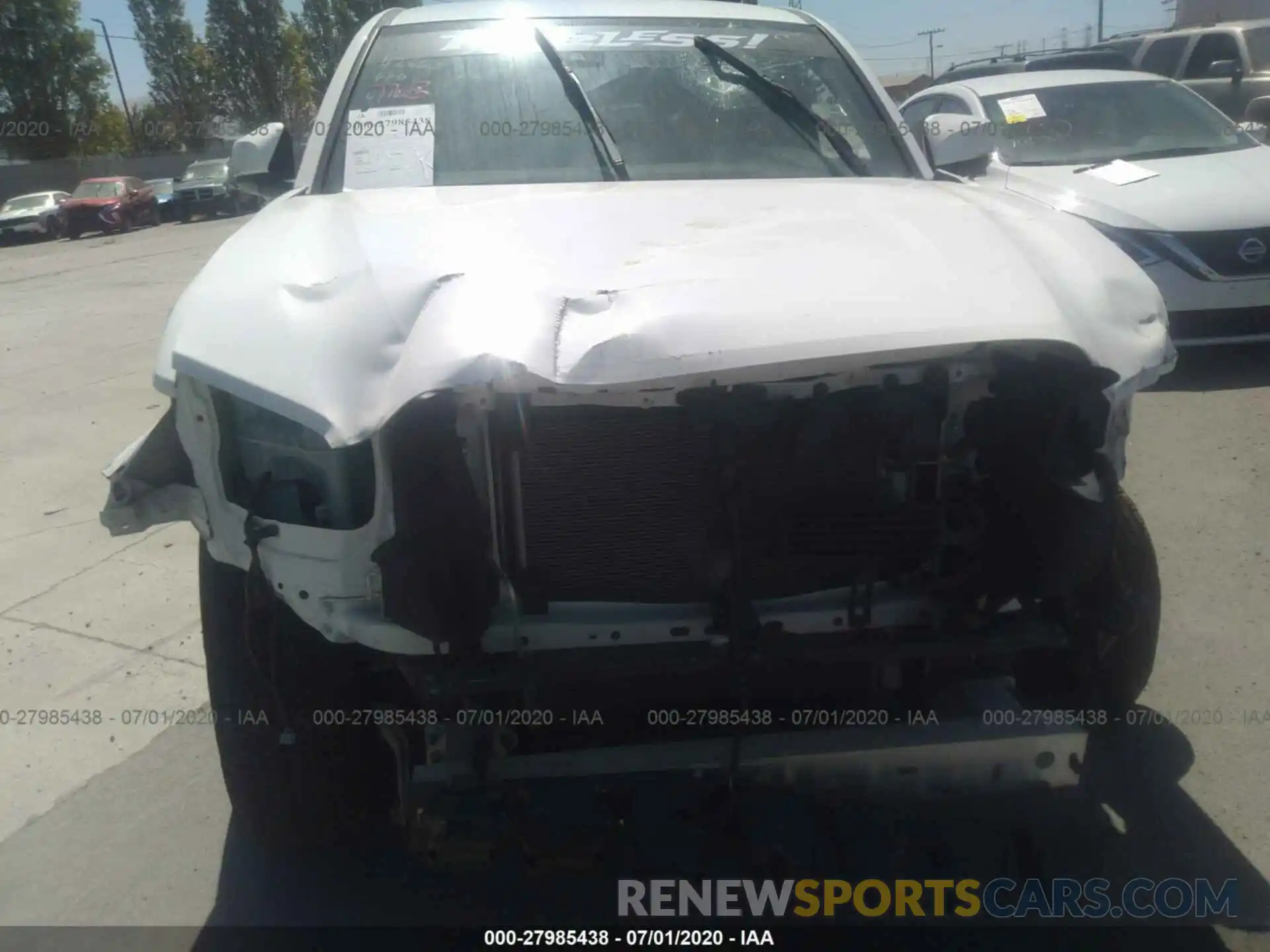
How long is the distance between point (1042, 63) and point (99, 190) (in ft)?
70.6

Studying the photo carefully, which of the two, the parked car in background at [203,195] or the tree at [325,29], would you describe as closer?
the parked car in background at [203,195]

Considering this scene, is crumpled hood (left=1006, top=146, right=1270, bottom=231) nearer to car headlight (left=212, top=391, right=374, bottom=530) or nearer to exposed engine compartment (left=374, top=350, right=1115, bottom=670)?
exposed engine compartment (left=374, top=350, right=1115, bottom=670)

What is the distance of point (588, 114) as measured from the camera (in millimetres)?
3246

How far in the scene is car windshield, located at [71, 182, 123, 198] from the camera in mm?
25859

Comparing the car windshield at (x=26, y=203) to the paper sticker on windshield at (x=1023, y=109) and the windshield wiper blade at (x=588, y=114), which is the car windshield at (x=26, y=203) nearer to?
the paper sticker on windshield at (x=1023, y=109)

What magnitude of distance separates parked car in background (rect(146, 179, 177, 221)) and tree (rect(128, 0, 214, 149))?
1507cm

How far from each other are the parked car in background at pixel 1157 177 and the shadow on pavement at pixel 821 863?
11.2 ft

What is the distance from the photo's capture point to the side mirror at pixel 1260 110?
28.7 feet

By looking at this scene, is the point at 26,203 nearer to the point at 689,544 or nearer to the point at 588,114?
the point at 588,114

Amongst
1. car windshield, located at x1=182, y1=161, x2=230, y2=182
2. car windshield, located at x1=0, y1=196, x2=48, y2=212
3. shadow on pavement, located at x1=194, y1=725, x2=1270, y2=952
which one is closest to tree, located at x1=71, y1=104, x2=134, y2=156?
car windshield, located at x1=182, y1=161, x2=230, y2=182

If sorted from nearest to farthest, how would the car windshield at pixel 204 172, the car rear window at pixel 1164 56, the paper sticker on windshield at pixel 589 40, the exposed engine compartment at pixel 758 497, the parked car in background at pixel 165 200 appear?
the exposed engine compartment at pixel 758 497 < the paper sticker on windshield at pixel 589 40 < the car rear window at pixel 1164 56 < the car windshield at pixel 204 172 < the parked car in background at pixel 165 200

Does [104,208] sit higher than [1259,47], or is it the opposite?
[1259,47]

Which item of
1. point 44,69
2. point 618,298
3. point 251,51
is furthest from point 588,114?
point 251,51

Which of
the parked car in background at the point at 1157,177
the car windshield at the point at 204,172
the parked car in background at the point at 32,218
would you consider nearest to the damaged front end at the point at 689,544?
the parked car in background at the point at 1157,177
